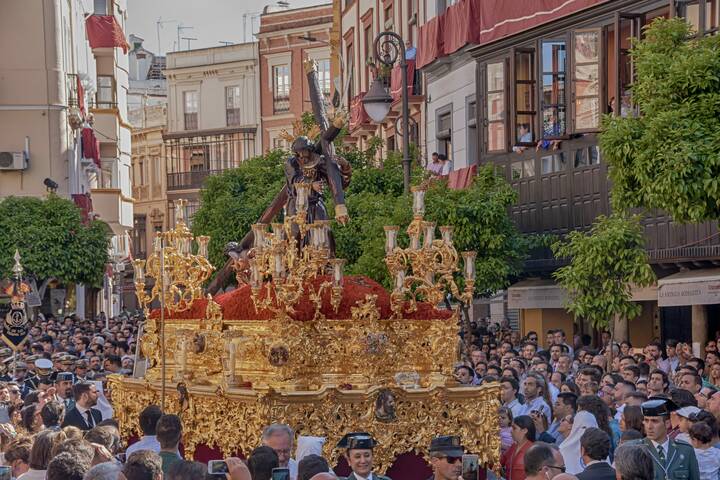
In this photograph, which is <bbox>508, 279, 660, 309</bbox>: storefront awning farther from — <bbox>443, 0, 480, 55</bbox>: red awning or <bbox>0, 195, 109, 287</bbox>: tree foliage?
<bbox>0, 195, 109, 287</bbox>: tree foliage

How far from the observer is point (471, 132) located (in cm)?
2873

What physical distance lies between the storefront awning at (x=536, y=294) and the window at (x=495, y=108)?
242 cm

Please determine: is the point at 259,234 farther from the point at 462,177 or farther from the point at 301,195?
the point at 462,177

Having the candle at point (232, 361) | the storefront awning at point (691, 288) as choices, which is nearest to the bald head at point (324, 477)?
the candle at point (232, 361)

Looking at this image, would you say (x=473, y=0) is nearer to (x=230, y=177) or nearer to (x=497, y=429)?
(x=230, y=177)

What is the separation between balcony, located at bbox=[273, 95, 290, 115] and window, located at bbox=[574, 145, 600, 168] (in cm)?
3842

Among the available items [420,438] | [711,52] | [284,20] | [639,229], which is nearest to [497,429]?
[420,438]

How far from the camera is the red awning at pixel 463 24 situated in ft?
91.1

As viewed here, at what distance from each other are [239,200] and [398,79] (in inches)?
170

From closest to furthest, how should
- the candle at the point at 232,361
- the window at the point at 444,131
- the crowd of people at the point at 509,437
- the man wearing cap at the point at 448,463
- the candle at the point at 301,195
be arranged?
1. the crowd of people at the point at 509,437
2. the man wearing cap at the point at 448,463
3. the candle at the point at 232,361
4. the candle at the point at 301,195
5. the window at the point at 444,131

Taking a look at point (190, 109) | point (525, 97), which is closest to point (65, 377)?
point (525, 97)

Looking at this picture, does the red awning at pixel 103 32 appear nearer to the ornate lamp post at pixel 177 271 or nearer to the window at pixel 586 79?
the window at pixel 586 79

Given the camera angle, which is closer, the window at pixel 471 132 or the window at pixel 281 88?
the window at pixel 471 132

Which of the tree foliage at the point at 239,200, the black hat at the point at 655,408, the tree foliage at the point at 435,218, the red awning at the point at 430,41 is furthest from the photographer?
the tree foliage at the point at 239,200
